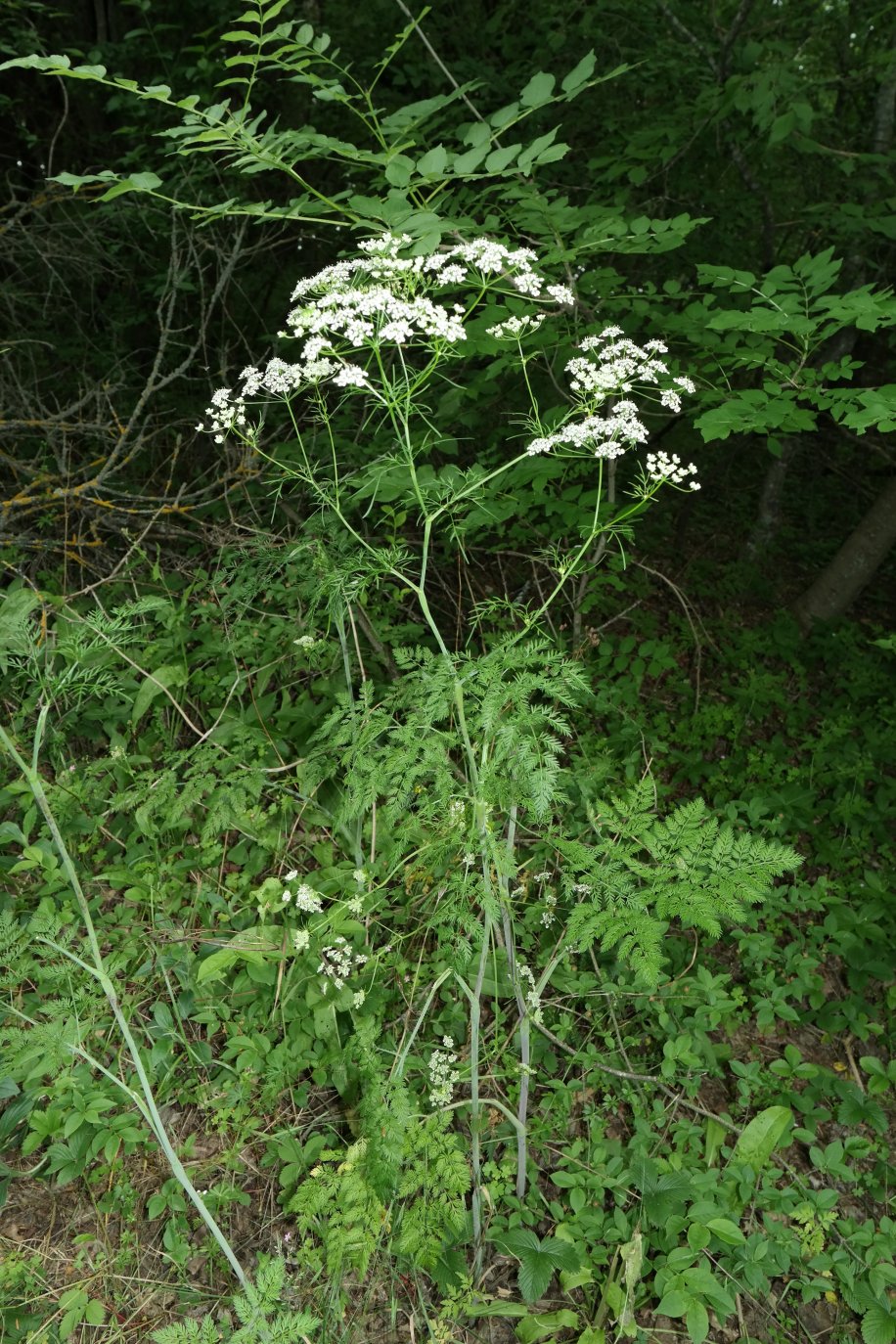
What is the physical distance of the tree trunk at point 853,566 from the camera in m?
4.39

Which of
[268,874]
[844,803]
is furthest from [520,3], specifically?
[268,874]

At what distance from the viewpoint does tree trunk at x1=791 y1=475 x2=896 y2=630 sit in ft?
14.4

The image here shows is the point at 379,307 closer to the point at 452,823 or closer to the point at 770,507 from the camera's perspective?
the point at 452,823

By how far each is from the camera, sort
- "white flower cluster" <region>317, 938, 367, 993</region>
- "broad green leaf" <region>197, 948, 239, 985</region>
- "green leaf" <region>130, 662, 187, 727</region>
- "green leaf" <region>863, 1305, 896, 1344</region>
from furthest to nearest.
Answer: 1. "green leaf" <region>130, 662, 187, 727</region>
2. "broad green leaf" <region>197, 948, 239, 985</region>
3. "white flower cluster" <region>317, 938, 367, 993</region>
4. "green leaf" <region>863, 1305, 896, 1344</region>

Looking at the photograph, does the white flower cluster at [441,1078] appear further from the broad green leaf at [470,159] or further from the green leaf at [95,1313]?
the broad green leaf at [470,159]

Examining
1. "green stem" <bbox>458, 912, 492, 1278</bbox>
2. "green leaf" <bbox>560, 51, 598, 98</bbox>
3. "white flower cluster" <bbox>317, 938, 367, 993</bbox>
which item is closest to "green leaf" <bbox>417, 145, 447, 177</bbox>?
"green leaf" <bbox>560, 51, 598, 98</bbox>

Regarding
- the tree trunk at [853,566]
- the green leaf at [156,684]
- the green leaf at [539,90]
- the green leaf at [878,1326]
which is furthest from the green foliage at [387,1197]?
the tree trunk at [853,566]

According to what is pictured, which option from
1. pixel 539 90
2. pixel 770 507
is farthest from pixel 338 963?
pixel 770 507

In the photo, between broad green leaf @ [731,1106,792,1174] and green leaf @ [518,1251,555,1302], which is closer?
green leaf @ [518,1251,555,1302]

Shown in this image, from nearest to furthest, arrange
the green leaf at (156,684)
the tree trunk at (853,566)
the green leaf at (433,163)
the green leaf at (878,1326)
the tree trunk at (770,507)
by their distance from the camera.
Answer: the green leaf at (433,163) < the green leaf at (878,1326) < the green leaf at (156,684) < the tree trunk at (853,566) < the tree trunk at (770,507)

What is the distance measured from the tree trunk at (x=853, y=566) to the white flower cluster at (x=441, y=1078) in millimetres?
3410

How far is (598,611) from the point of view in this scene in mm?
4441

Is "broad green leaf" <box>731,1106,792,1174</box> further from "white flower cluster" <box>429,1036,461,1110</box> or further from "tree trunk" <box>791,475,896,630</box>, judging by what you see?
"tree trunk" <box>791,475,896,630</box>

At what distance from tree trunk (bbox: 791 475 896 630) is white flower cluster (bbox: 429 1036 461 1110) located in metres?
3.41
